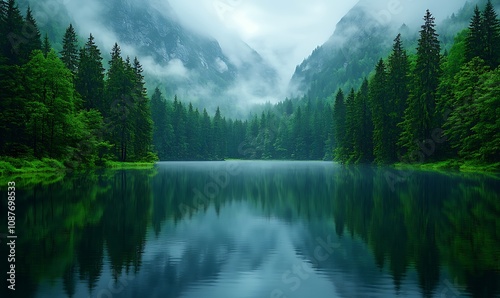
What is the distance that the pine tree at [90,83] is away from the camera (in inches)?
2977

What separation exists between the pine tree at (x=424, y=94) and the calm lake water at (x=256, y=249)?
44.2 metres

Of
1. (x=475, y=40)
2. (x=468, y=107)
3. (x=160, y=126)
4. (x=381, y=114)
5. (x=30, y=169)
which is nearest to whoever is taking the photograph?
(x=30, y=169)

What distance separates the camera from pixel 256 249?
14.9 meters

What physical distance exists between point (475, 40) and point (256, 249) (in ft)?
195

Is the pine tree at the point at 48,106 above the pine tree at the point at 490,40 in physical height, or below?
below

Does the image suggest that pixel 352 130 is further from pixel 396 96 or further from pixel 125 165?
pixel 125 165

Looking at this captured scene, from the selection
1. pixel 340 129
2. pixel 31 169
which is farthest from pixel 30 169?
pixel 340 129

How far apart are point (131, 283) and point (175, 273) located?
1.42 m

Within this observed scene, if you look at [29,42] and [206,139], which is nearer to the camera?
[29,42]

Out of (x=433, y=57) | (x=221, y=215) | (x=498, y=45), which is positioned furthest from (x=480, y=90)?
(x=221, y=215)

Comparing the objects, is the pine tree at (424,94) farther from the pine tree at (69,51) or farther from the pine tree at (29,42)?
the pine tree at (69,51)

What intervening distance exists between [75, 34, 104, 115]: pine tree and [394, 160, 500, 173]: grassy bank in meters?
51.6

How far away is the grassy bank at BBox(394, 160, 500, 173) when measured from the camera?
53312 millimetres

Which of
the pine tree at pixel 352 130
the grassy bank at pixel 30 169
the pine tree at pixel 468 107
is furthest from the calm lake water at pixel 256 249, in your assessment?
the pine tree at pixel 352 130
